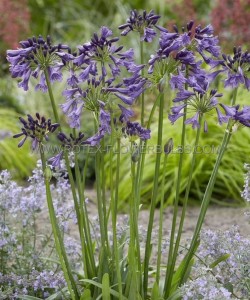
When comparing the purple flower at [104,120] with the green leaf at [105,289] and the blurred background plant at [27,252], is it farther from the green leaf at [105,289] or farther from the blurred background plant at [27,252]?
the blurred background plant at [27,252]

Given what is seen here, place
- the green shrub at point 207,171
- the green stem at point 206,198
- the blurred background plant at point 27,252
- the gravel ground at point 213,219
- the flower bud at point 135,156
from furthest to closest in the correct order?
the green shrub at point 207,171
the gravel ground at point 213,219
the blurred background plant at point 27,252
the green stem at point 206,198
the flower bud at point 135,156

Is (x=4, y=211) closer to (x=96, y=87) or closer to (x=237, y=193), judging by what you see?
(x=96, y=87)

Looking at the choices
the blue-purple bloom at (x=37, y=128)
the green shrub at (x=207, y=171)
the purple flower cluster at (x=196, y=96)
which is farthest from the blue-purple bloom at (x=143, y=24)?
the green shrub at (x=207, y=171)

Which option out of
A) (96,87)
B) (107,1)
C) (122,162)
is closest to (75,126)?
(96,87)

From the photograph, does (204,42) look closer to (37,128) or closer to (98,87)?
(98,87)

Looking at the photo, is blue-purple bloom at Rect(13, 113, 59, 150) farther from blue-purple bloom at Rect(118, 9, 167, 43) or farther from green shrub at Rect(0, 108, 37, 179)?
green shrub at Rect(0, 108, 37, 179)

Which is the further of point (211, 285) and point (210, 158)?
point (210, 158)

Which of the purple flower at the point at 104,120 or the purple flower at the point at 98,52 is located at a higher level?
the purple flower at the point at 98,52


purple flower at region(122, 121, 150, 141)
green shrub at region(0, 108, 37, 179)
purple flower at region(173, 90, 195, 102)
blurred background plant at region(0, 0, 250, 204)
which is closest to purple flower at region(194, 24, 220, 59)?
purple flower at region(173, 90, 195, 102)
